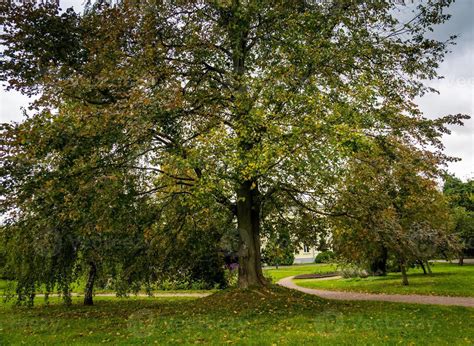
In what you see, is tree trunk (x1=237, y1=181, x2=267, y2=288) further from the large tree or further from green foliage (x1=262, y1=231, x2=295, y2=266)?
green foliage (x1=262, y1=231, x2=295, y2=266)

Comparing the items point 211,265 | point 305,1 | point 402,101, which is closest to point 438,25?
point 402,101

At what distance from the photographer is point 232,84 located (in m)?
12.0

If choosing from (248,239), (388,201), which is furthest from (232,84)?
(388,201)

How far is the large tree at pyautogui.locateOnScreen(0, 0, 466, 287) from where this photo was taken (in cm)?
977

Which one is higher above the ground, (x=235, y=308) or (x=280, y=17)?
(x=280, y=17)

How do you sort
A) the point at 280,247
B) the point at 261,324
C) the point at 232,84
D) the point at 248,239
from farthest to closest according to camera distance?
the point at 280,247 < the point at 248,239 < the point at 232,84 < the point at 261,324

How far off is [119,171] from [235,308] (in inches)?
190

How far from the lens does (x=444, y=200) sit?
18500mm

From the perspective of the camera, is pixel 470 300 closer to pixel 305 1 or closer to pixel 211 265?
pixel 211 265

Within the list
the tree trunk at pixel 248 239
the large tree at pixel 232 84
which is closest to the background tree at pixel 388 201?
the large tree at pixel 232 84

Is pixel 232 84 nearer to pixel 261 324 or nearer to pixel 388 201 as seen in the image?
pixel 388 201

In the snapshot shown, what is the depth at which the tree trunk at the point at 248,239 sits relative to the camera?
1329 centimetres

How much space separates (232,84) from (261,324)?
6560mm

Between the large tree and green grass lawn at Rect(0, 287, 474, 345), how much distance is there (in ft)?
6.18
